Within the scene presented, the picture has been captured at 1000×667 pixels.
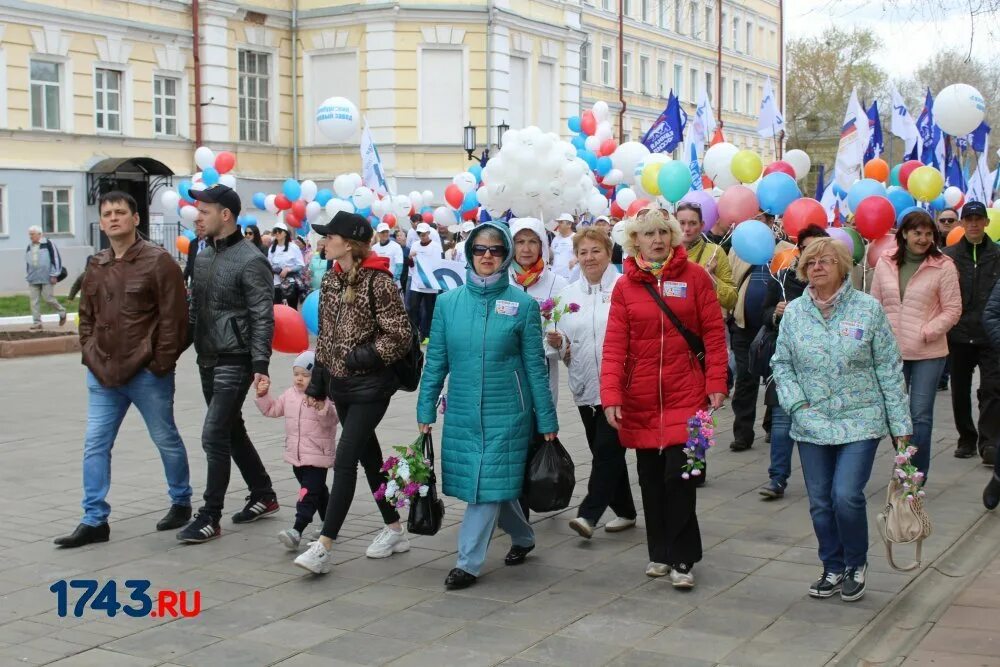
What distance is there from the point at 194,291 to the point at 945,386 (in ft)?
30.0

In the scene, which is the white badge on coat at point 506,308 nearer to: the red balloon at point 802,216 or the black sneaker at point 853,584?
the black sneaker at point 853,584

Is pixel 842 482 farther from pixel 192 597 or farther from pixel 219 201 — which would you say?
pixel 219 201


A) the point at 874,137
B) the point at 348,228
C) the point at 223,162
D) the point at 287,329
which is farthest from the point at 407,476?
the point at 223,162

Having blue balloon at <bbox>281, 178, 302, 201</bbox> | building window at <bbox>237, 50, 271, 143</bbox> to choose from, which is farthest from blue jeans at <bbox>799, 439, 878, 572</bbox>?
building window at <bbox>237, 50, 271, 143</bbox>

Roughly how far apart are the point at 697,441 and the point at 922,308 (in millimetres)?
2977

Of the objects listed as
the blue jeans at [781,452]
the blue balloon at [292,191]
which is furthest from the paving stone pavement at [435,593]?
the blue balloon at [292,191]

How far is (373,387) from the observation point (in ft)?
21.2

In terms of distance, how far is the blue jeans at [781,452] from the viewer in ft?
26.9

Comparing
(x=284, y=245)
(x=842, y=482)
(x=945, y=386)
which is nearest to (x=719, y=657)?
(x=842, y=482)

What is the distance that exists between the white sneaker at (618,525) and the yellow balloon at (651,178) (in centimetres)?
581

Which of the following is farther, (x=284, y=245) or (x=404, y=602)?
(x=284, y=245)

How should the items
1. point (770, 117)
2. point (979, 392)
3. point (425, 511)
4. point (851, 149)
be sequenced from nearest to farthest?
1. point (425, 511)
2. point (979, 392)
3. point (851, 149)
4. point (770, 117)

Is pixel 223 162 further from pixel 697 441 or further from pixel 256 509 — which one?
pixel 697 441

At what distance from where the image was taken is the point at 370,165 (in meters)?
20.2
